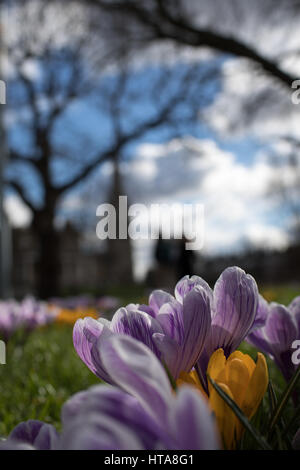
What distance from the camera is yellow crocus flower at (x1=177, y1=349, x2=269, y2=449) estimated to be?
0.37 m

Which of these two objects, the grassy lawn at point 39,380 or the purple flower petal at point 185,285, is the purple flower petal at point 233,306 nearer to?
the purple flower petal at point 185,285

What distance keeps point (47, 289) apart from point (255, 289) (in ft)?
17.4

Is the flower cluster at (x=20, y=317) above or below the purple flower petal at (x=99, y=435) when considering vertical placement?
below

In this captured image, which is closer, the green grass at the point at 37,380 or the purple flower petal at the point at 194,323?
the purple flower petal at the point at 194,323

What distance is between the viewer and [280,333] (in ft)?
1.89

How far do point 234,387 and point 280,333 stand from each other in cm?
20

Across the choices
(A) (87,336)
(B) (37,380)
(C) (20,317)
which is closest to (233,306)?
(A) (87,336)

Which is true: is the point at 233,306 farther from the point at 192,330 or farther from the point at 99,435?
the point at 99,435

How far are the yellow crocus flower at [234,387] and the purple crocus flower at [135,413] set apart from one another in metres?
0.08

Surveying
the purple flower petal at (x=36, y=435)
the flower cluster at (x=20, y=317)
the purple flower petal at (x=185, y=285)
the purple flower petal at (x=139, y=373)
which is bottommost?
the flower cluster at (x=20, y=317)

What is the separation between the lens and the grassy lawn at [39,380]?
3.52 ft

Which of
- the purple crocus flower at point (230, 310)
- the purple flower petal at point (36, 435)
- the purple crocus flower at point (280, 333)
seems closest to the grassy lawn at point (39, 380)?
the purple crocus flower at point (280, 333)
